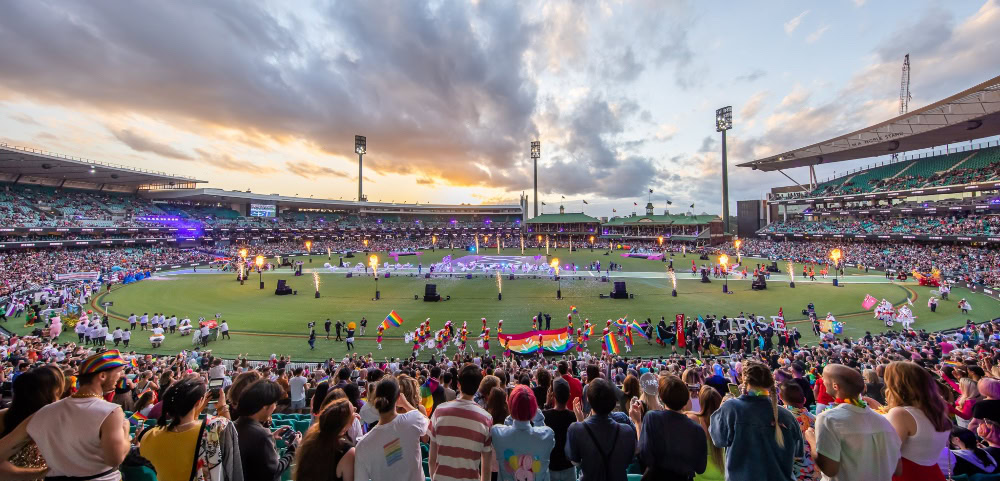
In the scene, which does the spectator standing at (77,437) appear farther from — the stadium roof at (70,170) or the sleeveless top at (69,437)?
the stadium roof at (70,170)

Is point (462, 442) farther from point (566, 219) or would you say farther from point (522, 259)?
point (566, 219)

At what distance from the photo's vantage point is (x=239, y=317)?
27250 millimetres

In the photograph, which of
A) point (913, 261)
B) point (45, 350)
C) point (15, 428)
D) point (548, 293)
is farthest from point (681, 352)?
point (913, 261)

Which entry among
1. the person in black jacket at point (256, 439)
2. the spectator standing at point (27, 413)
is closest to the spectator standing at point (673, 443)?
the person in black jacket at point (256, 439)

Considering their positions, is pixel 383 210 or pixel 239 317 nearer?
pixel 239 317

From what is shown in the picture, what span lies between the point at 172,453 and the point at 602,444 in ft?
12.5

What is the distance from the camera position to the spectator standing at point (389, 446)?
342 cm

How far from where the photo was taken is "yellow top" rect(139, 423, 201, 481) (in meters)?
3.32

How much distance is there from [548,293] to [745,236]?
8295cm

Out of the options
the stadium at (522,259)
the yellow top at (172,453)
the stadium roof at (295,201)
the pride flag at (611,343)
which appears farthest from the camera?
the stadium roof at (295,201)

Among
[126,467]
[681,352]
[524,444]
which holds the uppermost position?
[524,444]

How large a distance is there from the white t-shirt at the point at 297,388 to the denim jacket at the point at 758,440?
33.9ft

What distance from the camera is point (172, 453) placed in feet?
10.9

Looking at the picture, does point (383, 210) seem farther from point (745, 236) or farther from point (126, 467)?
point (126, 467)
